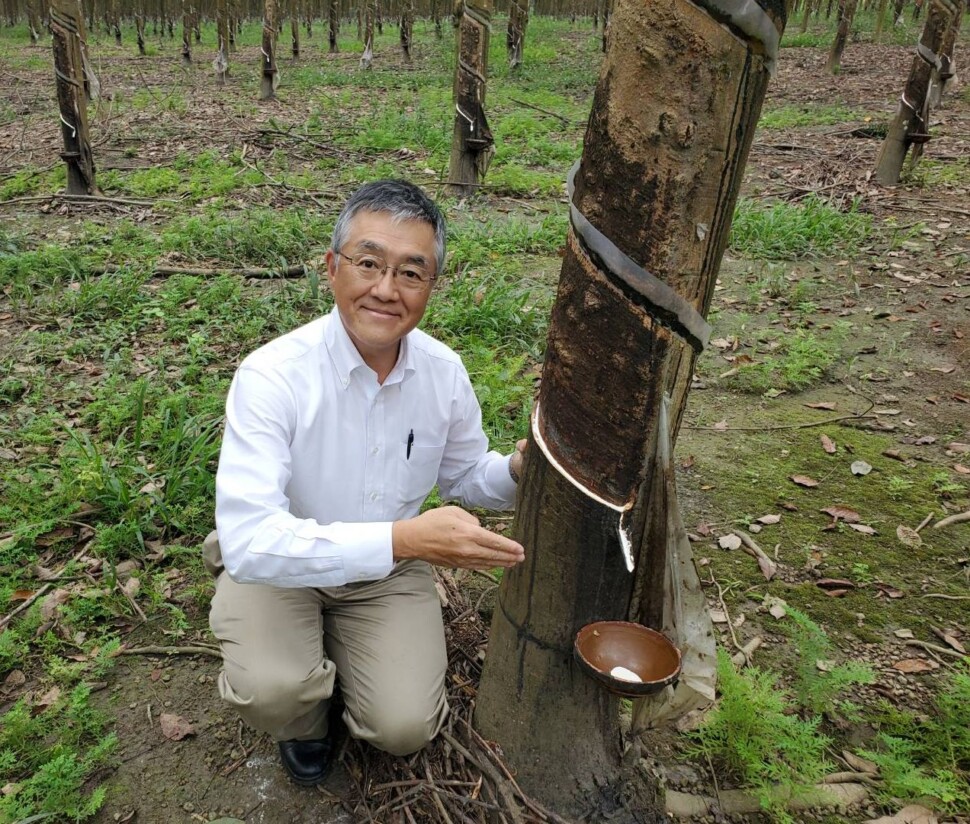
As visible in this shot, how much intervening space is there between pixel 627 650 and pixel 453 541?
533 millimetres

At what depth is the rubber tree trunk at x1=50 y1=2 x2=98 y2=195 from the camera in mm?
7023

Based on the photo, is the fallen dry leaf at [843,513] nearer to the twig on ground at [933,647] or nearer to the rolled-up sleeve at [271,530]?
the twig on ground at [933,647]

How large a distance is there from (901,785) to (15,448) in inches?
161

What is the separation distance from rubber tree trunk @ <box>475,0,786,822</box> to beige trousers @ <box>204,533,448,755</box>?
0.22 meters

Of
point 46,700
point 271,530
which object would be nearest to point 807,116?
point 271,530

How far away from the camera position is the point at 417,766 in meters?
2.19

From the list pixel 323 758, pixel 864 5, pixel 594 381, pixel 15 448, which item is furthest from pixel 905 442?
pixel 864 5

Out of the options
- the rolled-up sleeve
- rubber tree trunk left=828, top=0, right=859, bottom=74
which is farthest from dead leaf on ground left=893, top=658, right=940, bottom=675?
rubber tree trunk left=828, top=0, right=859, bottom=74

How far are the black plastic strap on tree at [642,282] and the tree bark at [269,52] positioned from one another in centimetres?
1377

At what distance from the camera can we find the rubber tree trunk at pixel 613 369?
138cm

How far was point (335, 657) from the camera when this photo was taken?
2375mm

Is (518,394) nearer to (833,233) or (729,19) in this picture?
(729,19)

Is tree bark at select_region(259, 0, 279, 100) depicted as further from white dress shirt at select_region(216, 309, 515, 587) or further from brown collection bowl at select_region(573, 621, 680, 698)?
brown collection bowl at select_region(573, 621, 680, 698)

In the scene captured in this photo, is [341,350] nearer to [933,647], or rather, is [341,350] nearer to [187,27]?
[933,647]
